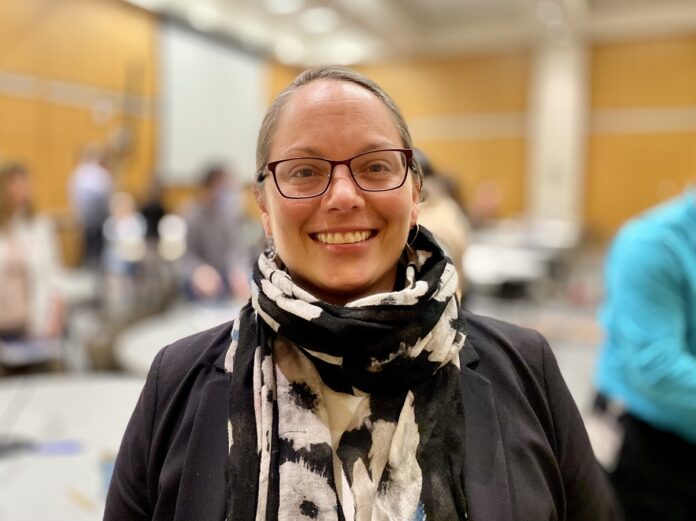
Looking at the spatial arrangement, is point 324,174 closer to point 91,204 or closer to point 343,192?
point 343,192

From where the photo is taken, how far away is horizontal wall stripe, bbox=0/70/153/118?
8078mm

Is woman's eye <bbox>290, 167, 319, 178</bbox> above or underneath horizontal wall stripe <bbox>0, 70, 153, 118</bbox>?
underneath

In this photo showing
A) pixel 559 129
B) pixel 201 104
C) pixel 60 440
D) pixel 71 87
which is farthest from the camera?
pixel 559 129

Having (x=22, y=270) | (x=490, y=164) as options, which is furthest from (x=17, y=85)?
(x=490, y=164)

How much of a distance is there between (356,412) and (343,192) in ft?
1.25

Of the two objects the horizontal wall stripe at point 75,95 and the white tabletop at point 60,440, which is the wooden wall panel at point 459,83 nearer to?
the horizontal wall stripe at point 75,95

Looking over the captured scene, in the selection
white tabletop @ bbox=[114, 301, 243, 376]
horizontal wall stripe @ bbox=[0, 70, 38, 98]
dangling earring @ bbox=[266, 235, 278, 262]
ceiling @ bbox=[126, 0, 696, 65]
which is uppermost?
ceiling @ bbox=[126, 0, 696, 65]

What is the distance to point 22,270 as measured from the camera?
3.67 metres

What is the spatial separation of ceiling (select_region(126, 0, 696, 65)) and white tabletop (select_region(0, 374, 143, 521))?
8.39 m

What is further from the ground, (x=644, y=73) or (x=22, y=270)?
(x=644, y=73)

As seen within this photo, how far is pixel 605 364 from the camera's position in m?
2.21

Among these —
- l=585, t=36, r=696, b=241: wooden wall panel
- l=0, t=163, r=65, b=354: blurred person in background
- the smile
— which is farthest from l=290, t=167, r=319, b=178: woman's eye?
l=585, t=36, r=696, b=241: wooden wall panel

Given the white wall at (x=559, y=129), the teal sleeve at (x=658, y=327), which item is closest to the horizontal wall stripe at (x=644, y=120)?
the white wall at (x=559, y=129)

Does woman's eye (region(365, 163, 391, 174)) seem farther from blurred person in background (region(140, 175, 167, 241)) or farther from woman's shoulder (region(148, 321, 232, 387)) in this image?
blurred person in background (region(140, 175, 167, 241))
